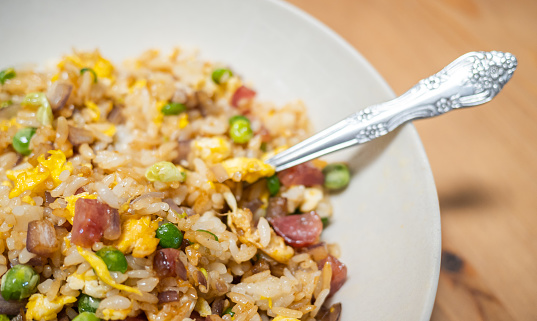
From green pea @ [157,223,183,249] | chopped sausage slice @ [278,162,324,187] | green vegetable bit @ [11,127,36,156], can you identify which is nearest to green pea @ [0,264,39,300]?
green pea @ [157,223,183,249]

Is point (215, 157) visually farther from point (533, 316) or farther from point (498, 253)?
point (533, 316)

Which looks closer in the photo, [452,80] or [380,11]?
[452,80]

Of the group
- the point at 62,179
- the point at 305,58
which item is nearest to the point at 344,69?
the point at 305,58

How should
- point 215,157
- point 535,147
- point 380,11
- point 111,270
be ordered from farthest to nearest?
point 380,11
point 535,147
point 215,157
point 111,270

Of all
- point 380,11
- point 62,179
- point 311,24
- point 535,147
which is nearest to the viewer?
point 62,179

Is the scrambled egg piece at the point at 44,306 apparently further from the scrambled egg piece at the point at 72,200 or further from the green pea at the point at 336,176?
the green pea at the point at 336,176

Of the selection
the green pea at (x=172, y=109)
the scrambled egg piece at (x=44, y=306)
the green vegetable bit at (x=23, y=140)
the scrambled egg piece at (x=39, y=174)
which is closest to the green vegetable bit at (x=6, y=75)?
the green vegetable bit at (x=23, y=140)
